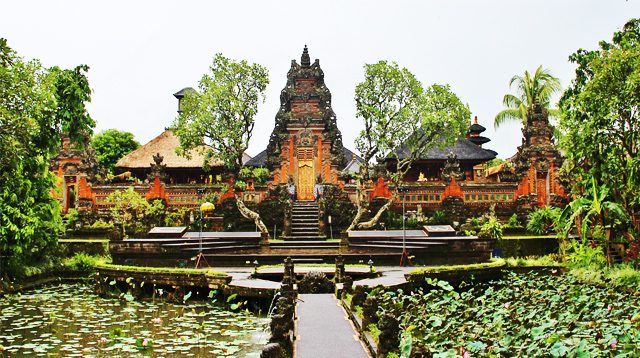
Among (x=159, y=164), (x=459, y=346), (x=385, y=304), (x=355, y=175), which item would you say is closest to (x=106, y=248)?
(x=159, y=164)

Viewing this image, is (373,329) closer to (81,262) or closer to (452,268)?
(452,268)

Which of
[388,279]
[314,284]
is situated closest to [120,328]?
[314,284]

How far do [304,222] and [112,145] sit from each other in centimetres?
3146

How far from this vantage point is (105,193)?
1156 inches

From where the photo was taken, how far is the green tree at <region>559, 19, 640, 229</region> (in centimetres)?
1587

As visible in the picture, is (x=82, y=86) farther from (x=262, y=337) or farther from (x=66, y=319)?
Answer: (x=262, y=337)

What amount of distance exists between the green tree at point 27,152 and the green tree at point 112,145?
108 feet

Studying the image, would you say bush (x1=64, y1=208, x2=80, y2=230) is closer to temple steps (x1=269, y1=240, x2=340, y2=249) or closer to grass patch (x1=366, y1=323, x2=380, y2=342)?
temple steps (x1=269, y1=240, x2=340, y2=249)

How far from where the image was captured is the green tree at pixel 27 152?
15.3 metres

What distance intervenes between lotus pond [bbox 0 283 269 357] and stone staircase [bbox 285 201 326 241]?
415 inches

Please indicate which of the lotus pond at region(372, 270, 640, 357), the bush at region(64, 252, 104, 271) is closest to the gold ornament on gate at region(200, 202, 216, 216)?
the bush at region(64, 252, 104, 271)

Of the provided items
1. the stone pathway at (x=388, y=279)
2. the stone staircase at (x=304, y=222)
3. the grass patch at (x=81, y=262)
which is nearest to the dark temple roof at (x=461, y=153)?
the stone staircase at (x=304, y=222)

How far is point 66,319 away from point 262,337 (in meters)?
4.54

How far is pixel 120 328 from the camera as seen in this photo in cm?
1157
